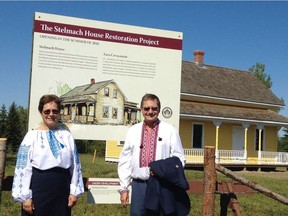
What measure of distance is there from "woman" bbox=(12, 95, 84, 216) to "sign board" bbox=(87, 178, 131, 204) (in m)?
1.46

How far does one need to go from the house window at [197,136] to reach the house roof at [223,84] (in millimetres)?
1972

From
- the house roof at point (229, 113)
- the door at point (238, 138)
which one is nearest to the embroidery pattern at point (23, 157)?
the house roof at point (229, 113)

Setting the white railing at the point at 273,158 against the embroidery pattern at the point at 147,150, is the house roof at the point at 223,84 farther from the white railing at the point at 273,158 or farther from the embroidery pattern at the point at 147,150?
the embroidery pattern at the point at 147,150

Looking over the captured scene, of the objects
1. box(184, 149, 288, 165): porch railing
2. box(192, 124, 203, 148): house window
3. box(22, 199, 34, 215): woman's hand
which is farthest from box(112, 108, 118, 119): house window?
box(192, 124, 203, 148): house window

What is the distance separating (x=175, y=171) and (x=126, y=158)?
24.1 inches

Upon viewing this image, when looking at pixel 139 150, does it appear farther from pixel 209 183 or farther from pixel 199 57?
pixel 199 57

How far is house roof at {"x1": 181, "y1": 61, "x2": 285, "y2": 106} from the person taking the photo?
26.7 m

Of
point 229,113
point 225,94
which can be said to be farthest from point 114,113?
point 225,94

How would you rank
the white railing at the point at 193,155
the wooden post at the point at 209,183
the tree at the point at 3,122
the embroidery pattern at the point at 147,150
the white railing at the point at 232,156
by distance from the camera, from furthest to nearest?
1. the tree at the point at 3,122
2. the white railing at the point at 232,156
3. the white railing at the point at 193,155
4. the wooden post at the point at 209,183
5. the embroidery pattern at the point at 147,150

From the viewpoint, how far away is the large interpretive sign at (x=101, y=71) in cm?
580

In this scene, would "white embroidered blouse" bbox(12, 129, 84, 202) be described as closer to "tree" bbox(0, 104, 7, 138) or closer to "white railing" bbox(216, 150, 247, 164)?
"white railing" bbox(216, 150, 247, 164)

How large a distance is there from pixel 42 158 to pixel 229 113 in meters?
22.8

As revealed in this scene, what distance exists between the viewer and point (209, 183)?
5.28 meters

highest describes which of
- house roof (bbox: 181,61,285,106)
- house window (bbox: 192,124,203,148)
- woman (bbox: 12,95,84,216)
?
house roof (bbox: 181,61,285,106)
